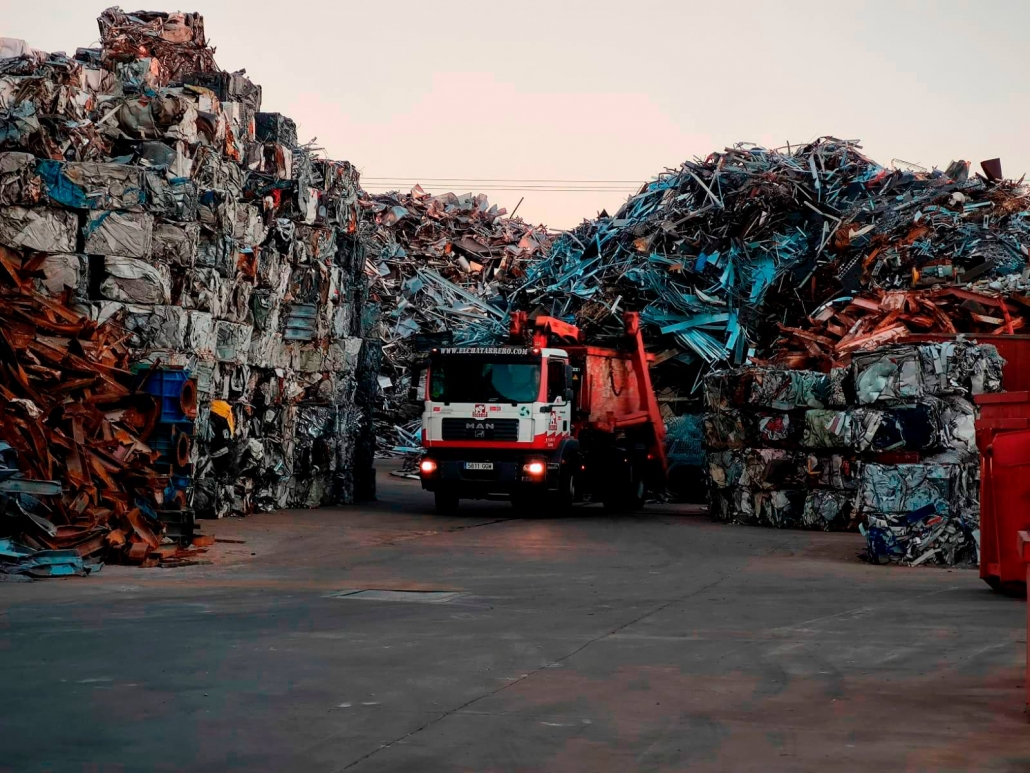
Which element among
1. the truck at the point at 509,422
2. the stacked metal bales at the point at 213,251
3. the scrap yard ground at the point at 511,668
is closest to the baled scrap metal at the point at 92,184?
the stacked metal bales at the point at 213,251

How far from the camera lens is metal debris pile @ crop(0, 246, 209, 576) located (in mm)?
14594

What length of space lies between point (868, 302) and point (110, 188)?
13750 mm

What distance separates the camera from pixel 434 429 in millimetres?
24266

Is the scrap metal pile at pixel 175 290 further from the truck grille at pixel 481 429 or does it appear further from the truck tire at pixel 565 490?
the truck tire at pixel 565 490

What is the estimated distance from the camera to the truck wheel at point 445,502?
2502 cm

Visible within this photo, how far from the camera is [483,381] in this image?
2420 centimetres

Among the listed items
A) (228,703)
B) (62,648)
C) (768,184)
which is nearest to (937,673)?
(228,703)

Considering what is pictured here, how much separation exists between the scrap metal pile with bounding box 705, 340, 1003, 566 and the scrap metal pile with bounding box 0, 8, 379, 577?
24.5ft

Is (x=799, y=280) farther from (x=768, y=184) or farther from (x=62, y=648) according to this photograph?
(x=62, y=648)

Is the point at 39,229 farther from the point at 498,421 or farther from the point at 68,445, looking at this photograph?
the point at 498,421

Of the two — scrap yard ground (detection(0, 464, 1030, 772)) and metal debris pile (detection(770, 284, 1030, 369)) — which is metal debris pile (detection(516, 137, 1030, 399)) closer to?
metal debris pile (detection(770, 284, 1030, 369))

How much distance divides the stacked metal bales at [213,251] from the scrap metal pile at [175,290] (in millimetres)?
31

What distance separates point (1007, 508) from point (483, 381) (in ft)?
40.3

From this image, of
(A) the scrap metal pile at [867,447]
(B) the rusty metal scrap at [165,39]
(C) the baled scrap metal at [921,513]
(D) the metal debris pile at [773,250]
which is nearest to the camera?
(C) the baled scrap metal at [921,513]
